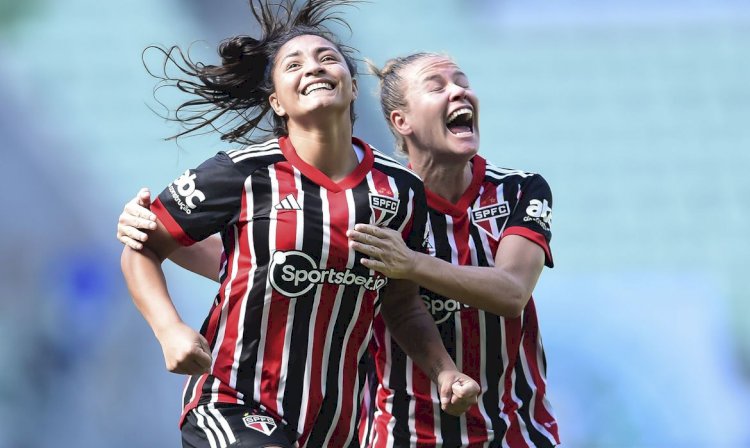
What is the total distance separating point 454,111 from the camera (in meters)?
4.26

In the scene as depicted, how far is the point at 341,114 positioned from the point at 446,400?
94 cm

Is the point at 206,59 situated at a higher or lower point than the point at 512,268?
higher

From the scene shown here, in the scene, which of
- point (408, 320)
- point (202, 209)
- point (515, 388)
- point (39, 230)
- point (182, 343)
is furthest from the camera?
point (39, 230)

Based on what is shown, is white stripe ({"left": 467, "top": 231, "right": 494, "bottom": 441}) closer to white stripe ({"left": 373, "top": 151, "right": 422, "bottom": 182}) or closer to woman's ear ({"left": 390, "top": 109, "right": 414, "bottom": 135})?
white stripe ({"left": 373, "top": 151, "right": 422, "bottom": 182})

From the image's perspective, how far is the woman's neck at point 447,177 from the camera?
4191 millimetres

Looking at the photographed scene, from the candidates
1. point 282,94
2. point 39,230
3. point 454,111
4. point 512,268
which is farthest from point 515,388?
point 39,230

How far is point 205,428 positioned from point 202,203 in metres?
0.65

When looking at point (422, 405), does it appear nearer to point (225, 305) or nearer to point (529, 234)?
point (529, 234)

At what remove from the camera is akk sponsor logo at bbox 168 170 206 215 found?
3.52 m

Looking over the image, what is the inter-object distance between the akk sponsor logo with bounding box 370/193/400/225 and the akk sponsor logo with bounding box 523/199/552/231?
1.93ft

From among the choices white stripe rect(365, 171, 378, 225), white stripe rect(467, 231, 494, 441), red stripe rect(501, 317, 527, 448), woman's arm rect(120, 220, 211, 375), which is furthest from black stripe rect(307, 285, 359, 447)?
red stripe rect(501, 317, 527, 448)

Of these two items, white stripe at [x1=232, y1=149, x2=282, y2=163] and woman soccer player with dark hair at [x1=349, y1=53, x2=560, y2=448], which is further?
woman soccer player with dark hair at [x1=349, y1=53, x2=560, y2=448]

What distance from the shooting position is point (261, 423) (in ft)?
11.0

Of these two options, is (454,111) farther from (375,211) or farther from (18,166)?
(18,166)
